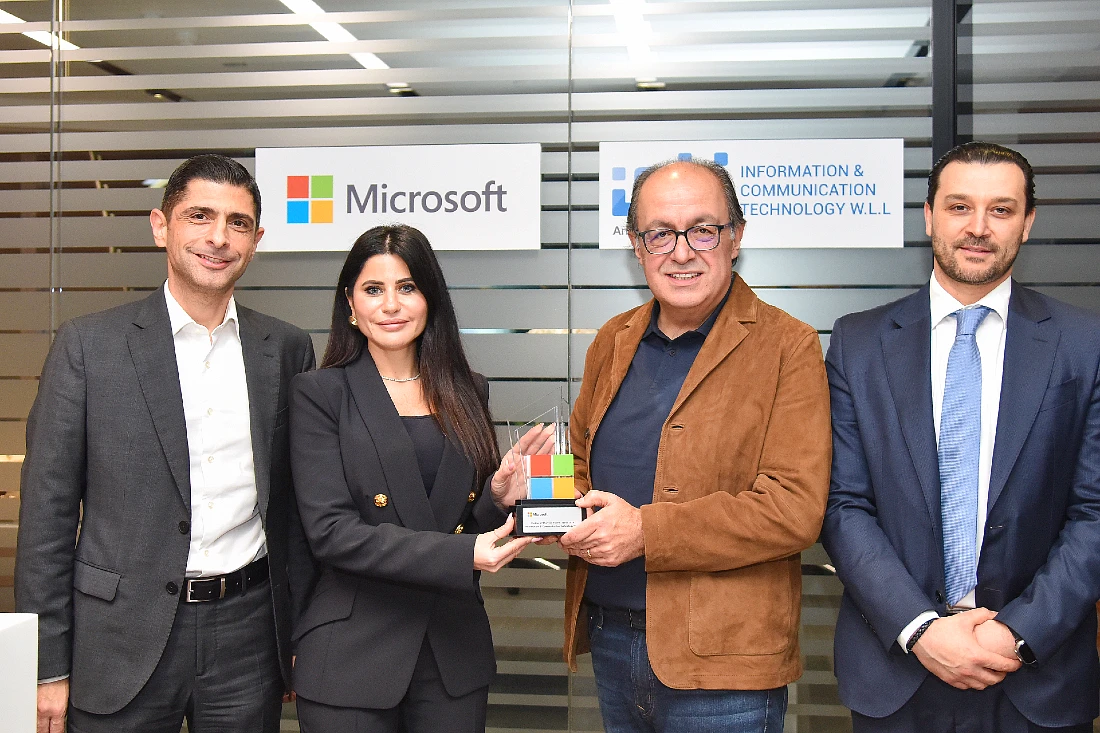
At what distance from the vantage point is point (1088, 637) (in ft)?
7.68

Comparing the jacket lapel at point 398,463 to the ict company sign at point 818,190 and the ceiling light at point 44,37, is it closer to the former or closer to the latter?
the ict company sign at point 818,190

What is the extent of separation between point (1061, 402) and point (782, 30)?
7.91 ft

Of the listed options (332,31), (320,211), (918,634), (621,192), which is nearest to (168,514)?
(918,634)

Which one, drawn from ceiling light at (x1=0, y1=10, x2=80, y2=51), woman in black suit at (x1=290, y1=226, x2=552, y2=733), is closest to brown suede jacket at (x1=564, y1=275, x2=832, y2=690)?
woman in black suit at (x1=290, y1=226, x2=552, y2=733)

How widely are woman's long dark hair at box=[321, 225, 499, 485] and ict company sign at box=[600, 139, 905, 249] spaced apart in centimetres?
173

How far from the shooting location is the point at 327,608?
237 centimetres

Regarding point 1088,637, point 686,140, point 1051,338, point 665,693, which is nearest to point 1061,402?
point 1051,338

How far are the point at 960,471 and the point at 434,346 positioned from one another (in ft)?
4.53

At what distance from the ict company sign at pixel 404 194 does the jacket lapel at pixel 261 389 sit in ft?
4.76

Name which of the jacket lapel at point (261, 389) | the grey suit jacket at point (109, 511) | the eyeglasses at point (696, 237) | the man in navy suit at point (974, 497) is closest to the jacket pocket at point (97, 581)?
the grey suit jacket at point (109, 511)

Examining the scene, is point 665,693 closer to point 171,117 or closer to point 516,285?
point 516,285

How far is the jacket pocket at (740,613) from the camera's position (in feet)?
7.44

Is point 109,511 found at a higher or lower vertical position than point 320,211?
lower

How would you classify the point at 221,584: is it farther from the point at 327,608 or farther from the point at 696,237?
the point at 696,237
